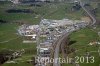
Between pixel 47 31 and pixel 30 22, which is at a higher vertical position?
pixel 30 22

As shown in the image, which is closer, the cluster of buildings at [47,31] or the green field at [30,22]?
the cluster of buildings at [47,31]

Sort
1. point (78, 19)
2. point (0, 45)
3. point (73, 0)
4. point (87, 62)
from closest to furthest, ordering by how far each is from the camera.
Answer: point (87, 62) → point (0, 45) → point (78, 19) → point (73, 0)

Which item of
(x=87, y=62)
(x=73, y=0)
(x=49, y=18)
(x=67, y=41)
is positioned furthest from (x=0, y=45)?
(x=73, y=0)

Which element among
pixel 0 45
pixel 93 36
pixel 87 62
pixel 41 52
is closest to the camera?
pixel 87 62

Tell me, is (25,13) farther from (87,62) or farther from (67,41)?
(87,62)

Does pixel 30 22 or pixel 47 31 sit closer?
pixel 47 31

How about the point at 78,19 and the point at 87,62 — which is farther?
the point at 78,19

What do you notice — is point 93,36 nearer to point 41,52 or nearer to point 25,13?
point 41,52

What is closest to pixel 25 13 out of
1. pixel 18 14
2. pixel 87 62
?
pixel 18 14

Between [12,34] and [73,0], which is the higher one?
[73,0]

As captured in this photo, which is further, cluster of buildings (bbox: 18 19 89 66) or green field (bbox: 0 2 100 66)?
green field (bbox: 0 2 100 66)
